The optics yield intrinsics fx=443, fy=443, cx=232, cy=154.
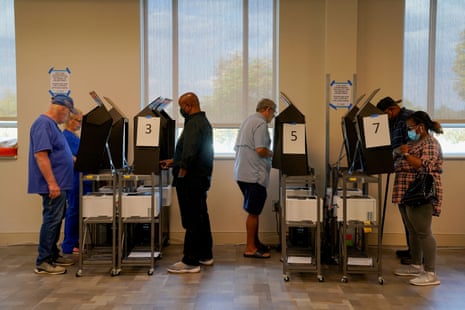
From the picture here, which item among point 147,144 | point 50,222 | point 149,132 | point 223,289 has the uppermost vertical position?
point 149,132

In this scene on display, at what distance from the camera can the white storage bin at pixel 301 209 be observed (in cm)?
368

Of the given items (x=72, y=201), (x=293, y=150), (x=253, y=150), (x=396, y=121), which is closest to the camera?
(x=293, y=150)

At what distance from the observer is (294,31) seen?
189 inches

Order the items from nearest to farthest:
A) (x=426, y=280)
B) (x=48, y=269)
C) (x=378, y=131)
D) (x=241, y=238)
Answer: (x=378, y=131), (x=426, y=280), (x=48, y=269), (x=241, y=238)

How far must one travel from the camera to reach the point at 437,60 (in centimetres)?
487

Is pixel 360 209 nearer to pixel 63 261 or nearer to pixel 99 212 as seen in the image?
pixel 99 212

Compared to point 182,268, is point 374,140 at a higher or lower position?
higher

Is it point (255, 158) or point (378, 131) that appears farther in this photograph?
point (255, 158)

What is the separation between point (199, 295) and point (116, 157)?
1.52 metres

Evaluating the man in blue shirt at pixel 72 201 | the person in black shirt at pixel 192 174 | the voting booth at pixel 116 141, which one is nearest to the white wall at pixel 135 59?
the man in blue shirt at pixel 72 201

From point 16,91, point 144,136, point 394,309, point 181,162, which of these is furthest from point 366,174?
point 16,91

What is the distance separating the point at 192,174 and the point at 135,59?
1745mm

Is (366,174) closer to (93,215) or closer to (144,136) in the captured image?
(144,136)

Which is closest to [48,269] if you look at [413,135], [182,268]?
[182,268]
